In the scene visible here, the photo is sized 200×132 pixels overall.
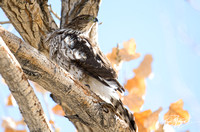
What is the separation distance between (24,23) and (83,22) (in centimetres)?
98

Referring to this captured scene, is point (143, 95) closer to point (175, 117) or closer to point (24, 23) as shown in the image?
point (175, 117)

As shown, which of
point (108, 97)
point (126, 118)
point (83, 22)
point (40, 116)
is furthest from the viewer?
point (83, 22)

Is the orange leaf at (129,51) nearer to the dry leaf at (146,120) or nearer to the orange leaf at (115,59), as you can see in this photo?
the orange leaf at (115,59)

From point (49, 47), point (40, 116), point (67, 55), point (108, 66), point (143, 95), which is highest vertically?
point (49, 47)

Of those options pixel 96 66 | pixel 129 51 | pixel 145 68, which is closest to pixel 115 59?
pixel 129 51

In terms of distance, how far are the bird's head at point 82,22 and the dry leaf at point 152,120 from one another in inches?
83.2

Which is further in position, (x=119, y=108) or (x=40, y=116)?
(x=119, y=108)

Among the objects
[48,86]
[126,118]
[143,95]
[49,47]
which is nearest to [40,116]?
[48,86]

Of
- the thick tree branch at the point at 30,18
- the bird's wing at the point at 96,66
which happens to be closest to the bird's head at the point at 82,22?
the thick tree branch at the point at 30,18

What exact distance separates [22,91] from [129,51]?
77.1 inches

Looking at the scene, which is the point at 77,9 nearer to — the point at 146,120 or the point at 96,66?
the point at 96,66

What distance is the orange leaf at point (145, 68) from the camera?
3.33 meters

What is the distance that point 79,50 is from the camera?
3590 millimetres

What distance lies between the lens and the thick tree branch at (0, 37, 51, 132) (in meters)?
2.02
